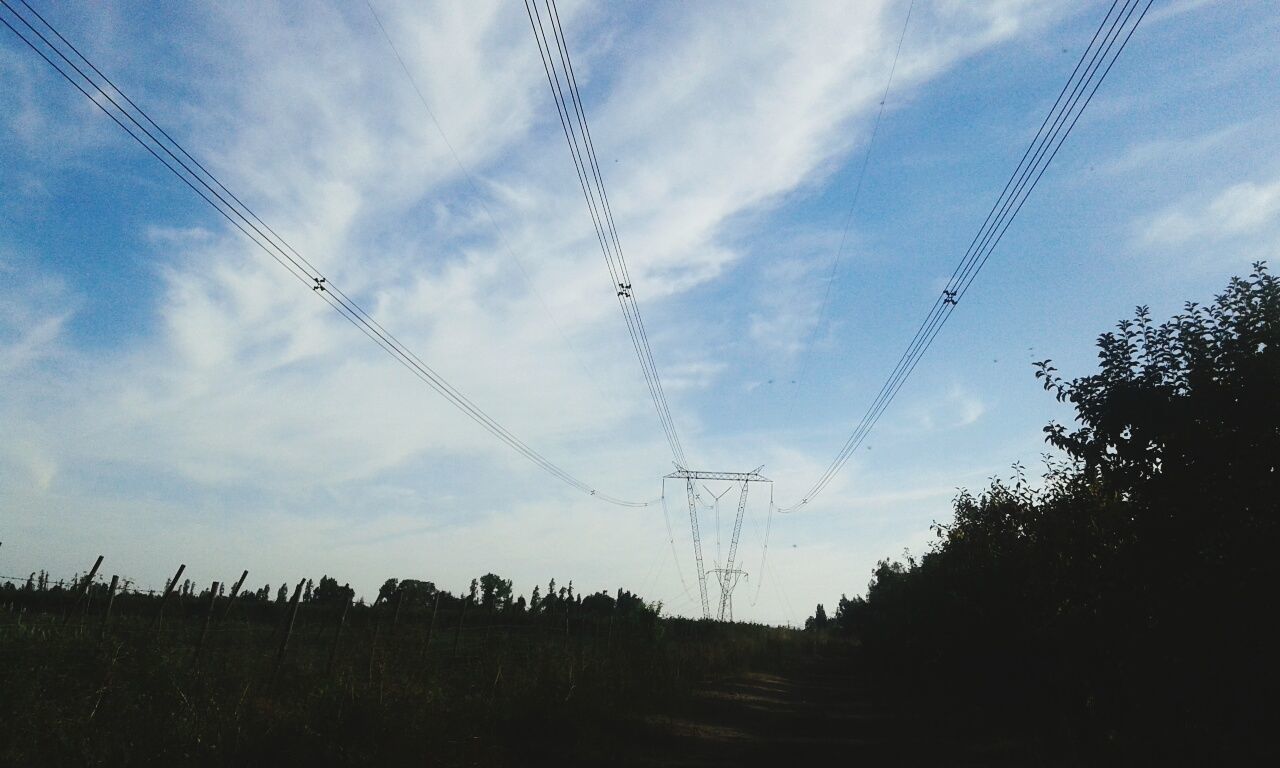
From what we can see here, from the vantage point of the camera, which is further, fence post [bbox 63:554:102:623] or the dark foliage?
fence post [bbox 63:554:102:623]

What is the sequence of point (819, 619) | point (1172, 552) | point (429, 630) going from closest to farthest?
1. point (1172, 552)
2. point (429, 630)
3. point (819, 619)

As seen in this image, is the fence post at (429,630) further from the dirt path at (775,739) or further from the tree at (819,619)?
the tree at (819,619)

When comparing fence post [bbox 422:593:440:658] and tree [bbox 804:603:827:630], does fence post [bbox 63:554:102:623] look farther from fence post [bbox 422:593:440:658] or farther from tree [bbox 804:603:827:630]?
tree [bbox 804:603:827:630]

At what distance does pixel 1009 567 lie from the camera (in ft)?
59.7

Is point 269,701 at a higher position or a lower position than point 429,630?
lower

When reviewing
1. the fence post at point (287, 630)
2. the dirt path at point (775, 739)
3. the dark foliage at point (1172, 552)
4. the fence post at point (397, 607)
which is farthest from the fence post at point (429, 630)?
the dark foliage at point (1172, 552)

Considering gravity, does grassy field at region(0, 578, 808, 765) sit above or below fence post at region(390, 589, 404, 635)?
below

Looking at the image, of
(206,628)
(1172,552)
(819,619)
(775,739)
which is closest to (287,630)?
(206,628)

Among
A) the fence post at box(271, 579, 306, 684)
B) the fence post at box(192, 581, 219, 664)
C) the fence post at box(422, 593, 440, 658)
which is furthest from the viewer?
the fence post at box(422, 593, 440, 658)

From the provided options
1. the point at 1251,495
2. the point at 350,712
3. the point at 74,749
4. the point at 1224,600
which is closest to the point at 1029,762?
the point at 1224,600

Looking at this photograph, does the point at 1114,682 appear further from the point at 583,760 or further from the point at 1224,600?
the point at 583,760

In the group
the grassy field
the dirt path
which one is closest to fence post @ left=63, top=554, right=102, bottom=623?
the grassy field

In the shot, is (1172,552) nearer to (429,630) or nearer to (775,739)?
(775,739)

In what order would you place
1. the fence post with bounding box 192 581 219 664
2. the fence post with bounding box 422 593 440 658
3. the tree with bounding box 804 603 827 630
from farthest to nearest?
the tree with bounding box 804 603 827 630
the fence post with bounding box 422 593 440 658
the fence post with bounding box 192 581 219 664
